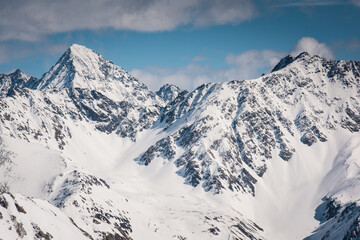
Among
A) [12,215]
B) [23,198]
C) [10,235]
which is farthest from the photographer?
[23,198]

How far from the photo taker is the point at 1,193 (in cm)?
9631

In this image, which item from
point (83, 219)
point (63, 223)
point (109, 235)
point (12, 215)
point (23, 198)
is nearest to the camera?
point (12, 215)

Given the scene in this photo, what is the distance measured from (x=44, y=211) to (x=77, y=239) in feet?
42.3

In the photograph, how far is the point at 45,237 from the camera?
316 ft

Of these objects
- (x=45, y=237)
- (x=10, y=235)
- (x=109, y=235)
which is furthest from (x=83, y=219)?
(x=10, y=235)

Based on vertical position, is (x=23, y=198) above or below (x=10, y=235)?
above

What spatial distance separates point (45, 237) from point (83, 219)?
10206 cm

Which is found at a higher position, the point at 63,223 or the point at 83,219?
the point at 83,219

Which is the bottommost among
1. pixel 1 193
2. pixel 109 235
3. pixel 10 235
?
pixel 10 235

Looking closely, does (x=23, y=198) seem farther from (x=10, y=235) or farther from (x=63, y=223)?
(x=10, y=235)

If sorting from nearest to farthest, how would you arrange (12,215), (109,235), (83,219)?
(12,215) < (109,235) < (83,219)

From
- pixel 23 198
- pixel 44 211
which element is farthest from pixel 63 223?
pixel 23 198

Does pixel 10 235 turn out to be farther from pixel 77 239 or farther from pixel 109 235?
pixel 109 235

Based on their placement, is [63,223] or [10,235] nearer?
[10,235]
